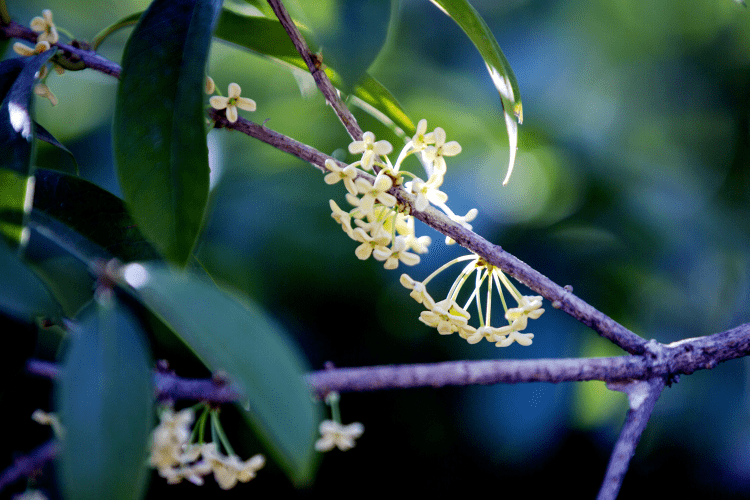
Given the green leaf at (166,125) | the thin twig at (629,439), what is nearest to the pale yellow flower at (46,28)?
the green leaf at (166,125)

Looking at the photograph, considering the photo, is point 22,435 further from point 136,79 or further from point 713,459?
point 713,459

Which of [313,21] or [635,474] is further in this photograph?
[635,474]

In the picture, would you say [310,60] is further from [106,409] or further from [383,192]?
[106,409]

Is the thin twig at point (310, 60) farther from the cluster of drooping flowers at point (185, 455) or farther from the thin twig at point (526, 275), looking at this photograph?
the cluster of drooping flowers at point (185, 455)

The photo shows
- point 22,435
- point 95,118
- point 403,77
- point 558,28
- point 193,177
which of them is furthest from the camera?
point 558,28

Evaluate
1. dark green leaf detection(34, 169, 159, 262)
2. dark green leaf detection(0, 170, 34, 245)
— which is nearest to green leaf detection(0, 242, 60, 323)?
dark green leaf detection(0, 170, 34, 245)

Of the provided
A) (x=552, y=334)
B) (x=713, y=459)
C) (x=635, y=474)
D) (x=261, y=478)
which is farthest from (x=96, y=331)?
(x=713, y=459)
